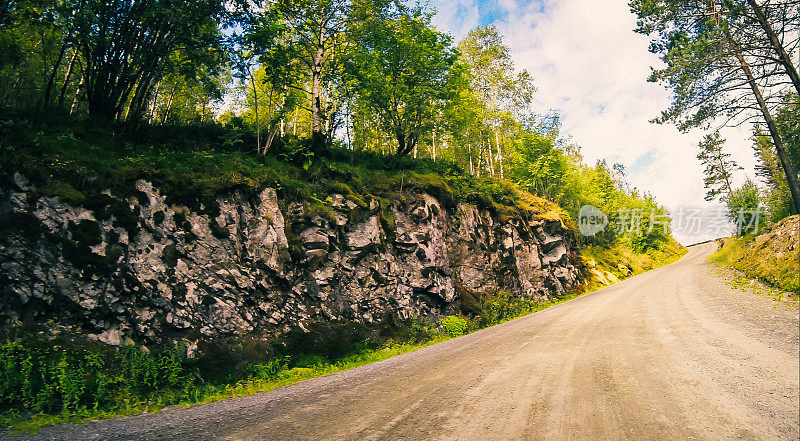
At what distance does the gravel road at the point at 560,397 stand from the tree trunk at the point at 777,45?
10.4m

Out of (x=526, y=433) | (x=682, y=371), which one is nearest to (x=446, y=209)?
(x=682, y=371)

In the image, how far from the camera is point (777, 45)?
11383 mm

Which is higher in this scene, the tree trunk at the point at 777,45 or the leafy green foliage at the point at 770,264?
the tree trunk at the point at 777,45

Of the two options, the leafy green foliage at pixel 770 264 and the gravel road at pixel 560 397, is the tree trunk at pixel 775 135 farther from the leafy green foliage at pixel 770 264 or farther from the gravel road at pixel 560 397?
the gravel road at pixel 560 397

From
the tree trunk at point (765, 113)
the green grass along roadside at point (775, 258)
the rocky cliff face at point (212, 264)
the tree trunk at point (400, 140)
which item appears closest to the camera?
the rocky cliff face at point (212, 264)

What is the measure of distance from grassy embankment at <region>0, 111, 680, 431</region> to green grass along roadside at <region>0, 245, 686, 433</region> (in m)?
0.02

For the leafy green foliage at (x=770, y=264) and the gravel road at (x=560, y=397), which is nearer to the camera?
the gravel road at (x=560, y=397)

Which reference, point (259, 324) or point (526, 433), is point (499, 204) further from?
point (526, 433)

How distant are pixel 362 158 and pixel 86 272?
37.7ft

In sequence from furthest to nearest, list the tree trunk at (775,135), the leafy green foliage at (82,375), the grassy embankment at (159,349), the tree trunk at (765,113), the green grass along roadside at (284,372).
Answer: the tree trunk at (775,135), the tree trunk at (765,113), the grassy embankment at (159,349), the leafy green foliage at (82,375), the green grass along roadside at (284,372)

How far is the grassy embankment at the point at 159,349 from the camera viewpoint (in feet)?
15.3

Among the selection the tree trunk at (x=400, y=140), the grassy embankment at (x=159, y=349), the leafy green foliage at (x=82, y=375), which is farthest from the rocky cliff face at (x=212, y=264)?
the tree trunk at (x=400, y=140)

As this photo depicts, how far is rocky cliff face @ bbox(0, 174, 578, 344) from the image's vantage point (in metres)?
5.70

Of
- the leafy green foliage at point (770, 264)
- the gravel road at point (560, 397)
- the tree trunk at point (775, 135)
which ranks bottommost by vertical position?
the gravel road at point (560, 397)
